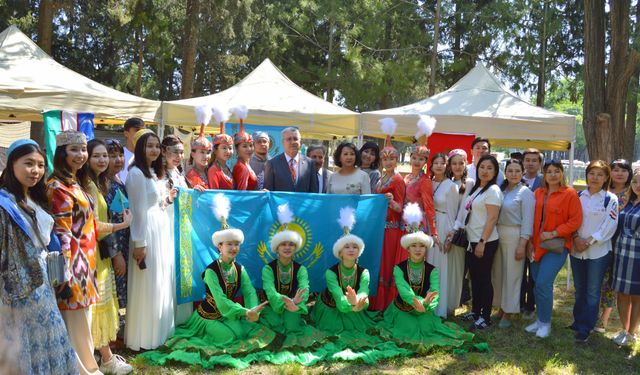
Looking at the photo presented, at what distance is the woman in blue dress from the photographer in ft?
8.02

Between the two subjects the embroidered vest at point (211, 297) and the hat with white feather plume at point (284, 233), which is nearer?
the embroidered vest at point (211, 297)

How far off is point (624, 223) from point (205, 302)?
3.59 m

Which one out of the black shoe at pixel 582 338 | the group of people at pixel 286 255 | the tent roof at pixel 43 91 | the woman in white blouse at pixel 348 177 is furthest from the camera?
the tent roof at pixel 43 91

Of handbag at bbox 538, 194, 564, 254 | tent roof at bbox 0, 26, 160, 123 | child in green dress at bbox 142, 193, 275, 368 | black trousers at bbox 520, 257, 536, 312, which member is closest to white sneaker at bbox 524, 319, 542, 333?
black trousers at bbox 520, 257, 536, 312

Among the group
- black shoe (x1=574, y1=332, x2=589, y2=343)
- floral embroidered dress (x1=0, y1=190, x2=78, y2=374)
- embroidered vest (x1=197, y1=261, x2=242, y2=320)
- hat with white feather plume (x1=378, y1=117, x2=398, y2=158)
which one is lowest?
black shoe (x1=574, y1=332, x2=589, y2=343)

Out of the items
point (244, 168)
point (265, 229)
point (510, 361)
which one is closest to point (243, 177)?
point (244, 168)

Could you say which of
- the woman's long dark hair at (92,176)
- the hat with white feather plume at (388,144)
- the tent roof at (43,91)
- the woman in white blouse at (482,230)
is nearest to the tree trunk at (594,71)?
the woman in white blouse at (482,230)

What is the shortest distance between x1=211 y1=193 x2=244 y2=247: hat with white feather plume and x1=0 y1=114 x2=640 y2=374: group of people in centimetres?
2

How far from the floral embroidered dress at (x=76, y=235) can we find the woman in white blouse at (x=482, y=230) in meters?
3.28

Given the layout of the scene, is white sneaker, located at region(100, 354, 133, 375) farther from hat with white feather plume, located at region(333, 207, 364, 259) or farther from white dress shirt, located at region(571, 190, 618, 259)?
white dress shirt, located at region(571, 190, 618, 259)

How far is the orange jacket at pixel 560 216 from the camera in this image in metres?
4.39

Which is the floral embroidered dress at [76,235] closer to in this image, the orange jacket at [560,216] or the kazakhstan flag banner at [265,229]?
the kazakhstan flag banner at [265,229]

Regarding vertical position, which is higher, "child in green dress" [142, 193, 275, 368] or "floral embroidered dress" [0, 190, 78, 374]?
"floral embroidered dress" [0, 190, 78, 374]

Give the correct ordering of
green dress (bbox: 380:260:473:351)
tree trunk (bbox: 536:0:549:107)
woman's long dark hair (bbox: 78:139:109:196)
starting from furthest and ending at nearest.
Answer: tree trunk (bbox: 536:0:549:107) → green dress (bbox: 380:260:473:351) → woman's long dark hair (bbox: 78:139:109:196)
